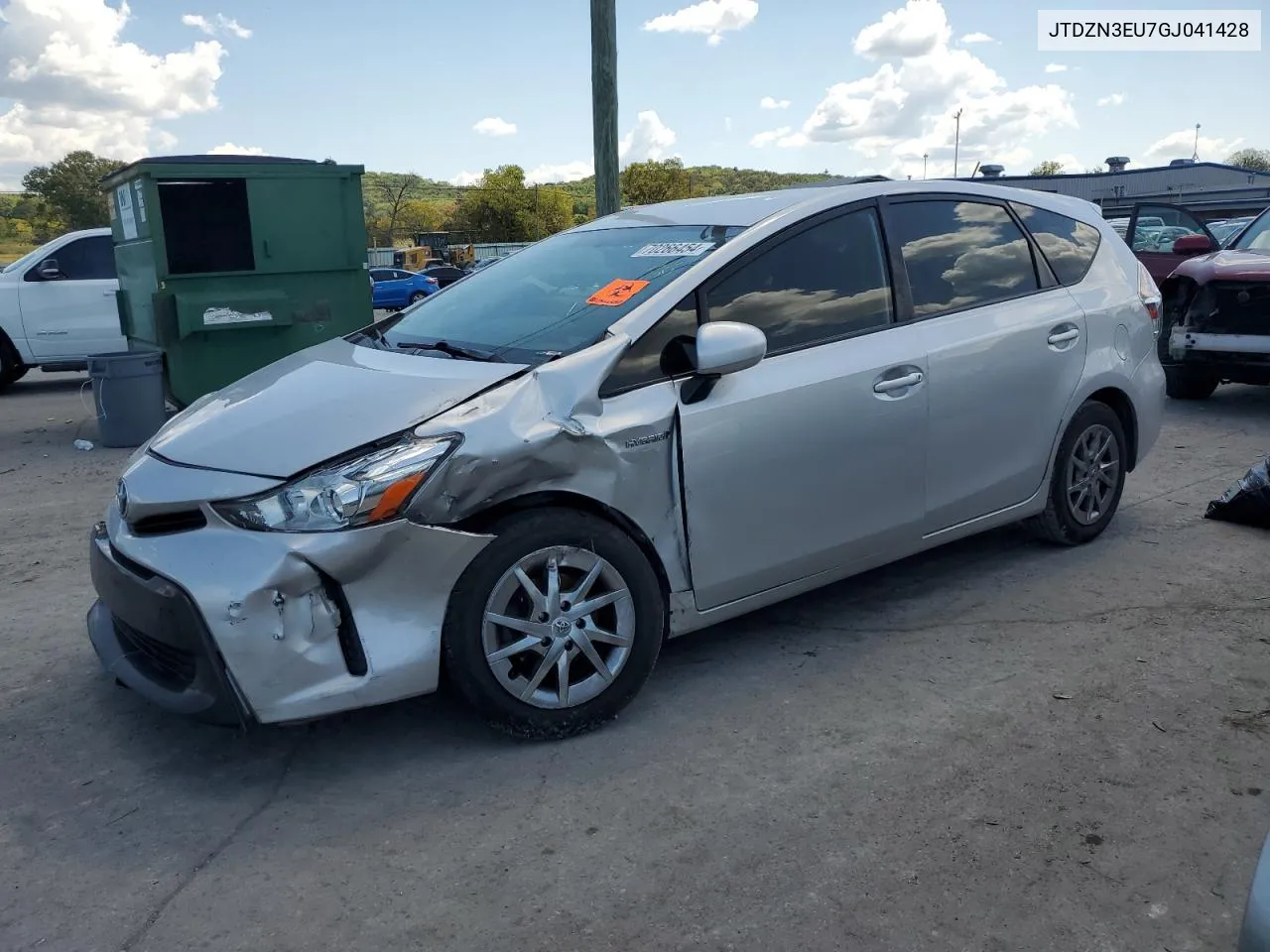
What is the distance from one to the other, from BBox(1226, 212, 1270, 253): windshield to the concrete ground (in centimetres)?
554

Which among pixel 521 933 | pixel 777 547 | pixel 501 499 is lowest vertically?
pixel 521 933

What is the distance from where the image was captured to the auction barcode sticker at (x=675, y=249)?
366 centimetres

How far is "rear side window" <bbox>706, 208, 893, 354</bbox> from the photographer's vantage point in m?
3.60

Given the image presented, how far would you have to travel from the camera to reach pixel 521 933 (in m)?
2.38

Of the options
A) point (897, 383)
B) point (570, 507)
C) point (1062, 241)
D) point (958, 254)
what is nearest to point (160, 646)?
point (570, 507)

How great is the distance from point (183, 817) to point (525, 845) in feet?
3.20

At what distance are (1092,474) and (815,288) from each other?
74.7 inches

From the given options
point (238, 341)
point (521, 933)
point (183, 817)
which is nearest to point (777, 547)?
point (521, 933)

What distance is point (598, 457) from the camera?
10.4 ft

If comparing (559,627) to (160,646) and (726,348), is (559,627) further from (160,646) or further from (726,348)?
(160,646)

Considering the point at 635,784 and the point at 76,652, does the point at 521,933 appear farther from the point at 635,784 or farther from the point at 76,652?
the point at 76,652

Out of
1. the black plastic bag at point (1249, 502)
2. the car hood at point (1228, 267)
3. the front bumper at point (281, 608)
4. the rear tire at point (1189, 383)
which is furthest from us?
the rear tire at point (1189, 383)

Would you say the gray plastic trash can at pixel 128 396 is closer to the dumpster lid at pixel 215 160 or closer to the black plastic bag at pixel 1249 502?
the dumpster lid at pixel 215 160

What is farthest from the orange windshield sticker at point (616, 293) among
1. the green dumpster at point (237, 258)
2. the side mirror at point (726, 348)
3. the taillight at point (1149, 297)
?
the green dumpster at point (237, 258)
